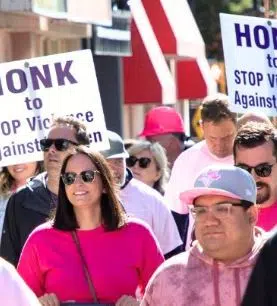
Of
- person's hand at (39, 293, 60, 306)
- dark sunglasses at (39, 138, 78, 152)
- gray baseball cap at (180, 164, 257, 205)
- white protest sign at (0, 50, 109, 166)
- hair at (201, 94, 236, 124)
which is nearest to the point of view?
gray baseball cap at (180, 164, 257, 205)

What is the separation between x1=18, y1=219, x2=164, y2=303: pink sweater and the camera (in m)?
6.95

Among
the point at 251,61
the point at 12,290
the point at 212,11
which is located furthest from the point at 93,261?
the point at 212,11

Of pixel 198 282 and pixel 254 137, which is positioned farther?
pixel 254 137

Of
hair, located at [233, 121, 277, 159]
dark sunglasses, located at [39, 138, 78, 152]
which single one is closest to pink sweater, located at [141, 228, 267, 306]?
hair, located at [233, 121, 277, 159]

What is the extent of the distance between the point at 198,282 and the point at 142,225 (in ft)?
4.49

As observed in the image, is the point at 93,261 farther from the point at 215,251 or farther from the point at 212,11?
the point at 212,11

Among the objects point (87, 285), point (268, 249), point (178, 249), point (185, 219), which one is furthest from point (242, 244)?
point (185, 219)

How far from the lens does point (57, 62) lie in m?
9.91

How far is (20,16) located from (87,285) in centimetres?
1228

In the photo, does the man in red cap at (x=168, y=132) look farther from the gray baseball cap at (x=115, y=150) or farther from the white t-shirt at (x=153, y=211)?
the white t-shirt at (x=153, y=211)

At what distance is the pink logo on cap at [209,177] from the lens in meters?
5.94

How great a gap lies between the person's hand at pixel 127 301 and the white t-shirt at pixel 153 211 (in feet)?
4.89

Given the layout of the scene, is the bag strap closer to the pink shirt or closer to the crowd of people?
the crowd of people

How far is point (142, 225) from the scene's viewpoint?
715 cm
